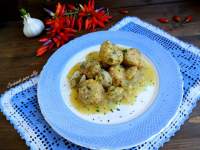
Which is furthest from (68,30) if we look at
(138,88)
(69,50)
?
(138,88)

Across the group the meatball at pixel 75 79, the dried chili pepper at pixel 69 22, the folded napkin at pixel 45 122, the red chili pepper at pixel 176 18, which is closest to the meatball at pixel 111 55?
the meatball at pixel 75 79

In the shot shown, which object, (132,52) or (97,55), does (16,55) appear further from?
(132,52)

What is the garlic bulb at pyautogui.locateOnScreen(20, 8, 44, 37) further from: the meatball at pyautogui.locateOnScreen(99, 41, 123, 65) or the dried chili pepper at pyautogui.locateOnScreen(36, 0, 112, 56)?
the meatball at pyautogui.locateOnScreen(99, 41, 123, 65)

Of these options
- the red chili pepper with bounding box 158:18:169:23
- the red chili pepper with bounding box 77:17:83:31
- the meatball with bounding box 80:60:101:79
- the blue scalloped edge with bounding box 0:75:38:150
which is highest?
the red chili pepper with bounding box 158:18:169:23

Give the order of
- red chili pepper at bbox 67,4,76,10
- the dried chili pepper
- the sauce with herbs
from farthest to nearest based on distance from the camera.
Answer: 1. red chili pepper at bbox 67,4,76,10
2. the dried chili pepper
3. the sauce with herbs

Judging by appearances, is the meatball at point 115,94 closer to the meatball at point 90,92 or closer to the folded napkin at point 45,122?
the meatball at point 90,92

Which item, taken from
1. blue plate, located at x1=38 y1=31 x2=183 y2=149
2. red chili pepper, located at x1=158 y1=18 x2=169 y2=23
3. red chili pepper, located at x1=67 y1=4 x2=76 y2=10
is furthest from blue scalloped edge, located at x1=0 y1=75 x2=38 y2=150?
red chili pepper, located at x1=158 y1=18 x2=169 y2=23
